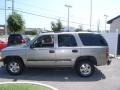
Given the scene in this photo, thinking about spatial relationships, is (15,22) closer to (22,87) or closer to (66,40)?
(66,40)

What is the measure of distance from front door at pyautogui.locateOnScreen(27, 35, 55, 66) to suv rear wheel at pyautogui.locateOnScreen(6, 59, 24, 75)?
455mm

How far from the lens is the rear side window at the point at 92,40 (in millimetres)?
10844

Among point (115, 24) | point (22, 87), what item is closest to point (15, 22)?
point (115, 24)

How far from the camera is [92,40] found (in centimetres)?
1090

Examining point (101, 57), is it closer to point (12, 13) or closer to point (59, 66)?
point (59, 66)

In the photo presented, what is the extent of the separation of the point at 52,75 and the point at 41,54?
3.81 ft

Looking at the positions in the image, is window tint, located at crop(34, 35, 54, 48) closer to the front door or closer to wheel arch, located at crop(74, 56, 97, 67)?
the front door

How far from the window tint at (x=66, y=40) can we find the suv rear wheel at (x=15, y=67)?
1.93 m

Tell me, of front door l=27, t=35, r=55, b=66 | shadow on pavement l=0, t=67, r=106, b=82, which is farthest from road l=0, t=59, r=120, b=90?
front door l=27, t=35, r=55, b=66

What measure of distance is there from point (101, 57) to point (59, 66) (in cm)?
182

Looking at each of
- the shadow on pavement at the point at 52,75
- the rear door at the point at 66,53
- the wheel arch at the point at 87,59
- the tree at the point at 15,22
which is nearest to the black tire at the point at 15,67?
the shadow on pavement at the point at 52,75

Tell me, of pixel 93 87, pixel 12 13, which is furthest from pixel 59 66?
pixel 12 13

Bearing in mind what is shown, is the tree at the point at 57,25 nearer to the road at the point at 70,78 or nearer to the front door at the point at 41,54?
the road at the point at 70,78

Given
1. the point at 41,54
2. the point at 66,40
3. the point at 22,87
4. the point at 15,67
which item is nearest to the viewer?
the point at 22,87
